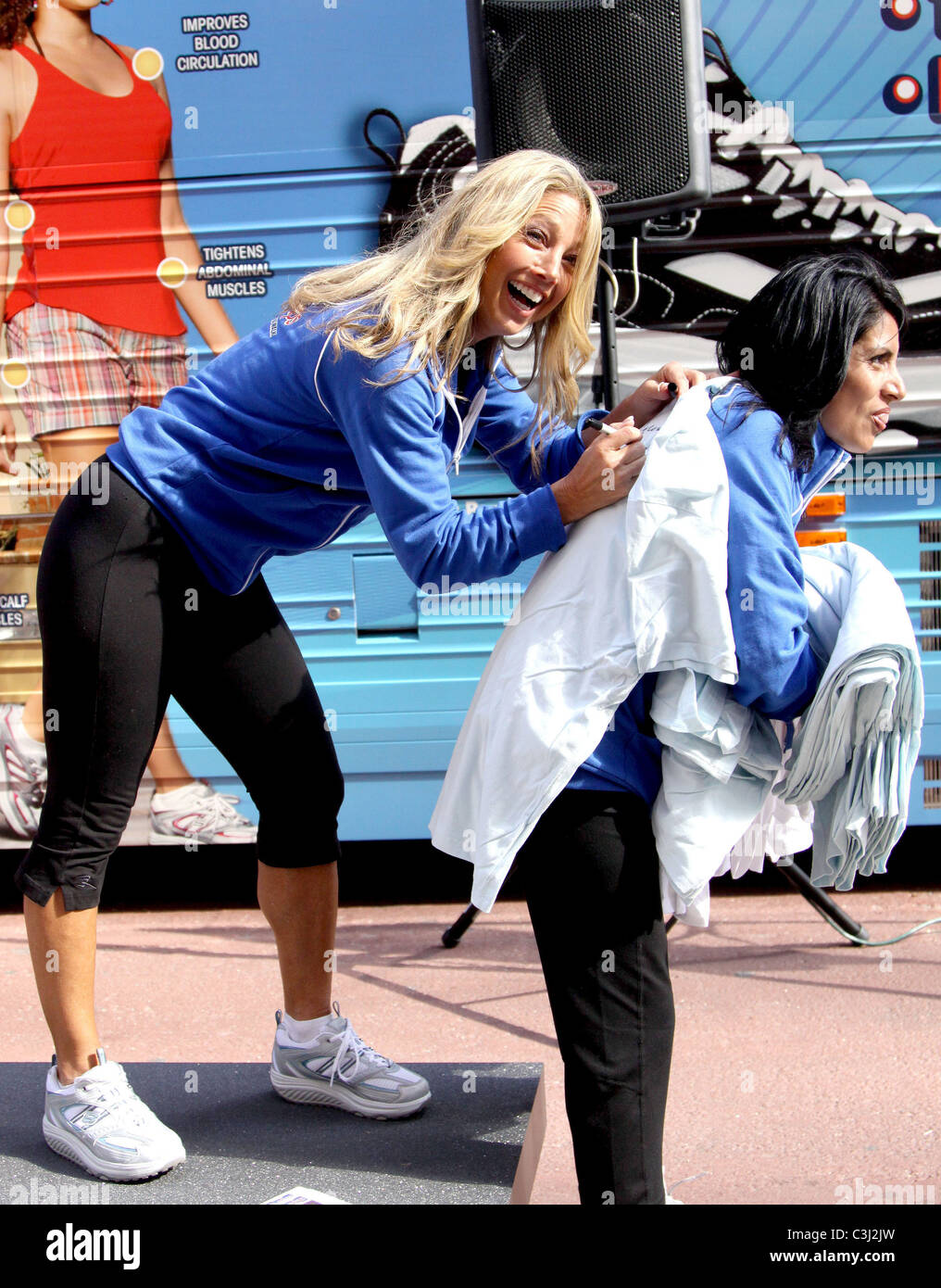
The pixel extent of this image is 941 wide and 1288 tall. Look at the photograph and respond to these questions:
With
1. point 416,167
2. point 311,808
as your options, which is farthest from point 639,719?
point 416,167

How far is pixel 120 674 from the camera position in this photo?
6.39 ft

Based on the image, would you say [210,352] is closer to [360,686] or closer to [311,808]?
[360,686]

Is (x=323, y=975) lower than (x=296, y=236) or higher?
lower

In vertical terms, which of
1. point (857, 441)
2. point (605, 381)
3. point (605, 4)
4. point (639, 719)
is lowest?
point (639, 719)

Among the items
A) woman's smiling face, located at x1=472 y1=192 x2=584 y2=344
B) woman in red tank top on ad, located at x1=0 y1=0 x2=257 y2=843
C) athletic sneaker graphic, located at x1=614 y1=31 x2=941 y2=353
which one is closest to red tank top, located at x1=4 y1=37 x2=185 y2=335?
woman in red tank top on ad, located at x1=0 y1=0 x2=257 y2=843

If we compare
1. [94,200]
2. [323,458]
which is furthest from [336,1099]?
[94,200]

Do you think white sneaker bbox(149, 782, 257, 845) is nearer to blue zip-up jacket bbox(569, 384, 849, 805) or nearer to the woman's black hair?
blue zip-up jacket bbox(569, 384, 849, 805)

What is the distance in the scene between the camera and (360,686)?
13.5ft

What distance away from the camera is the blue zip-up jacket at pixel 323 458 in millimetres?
1710

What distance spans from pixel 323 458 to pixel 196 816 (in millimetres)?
2558

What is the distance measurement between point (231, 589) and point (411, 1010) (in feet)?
5.87

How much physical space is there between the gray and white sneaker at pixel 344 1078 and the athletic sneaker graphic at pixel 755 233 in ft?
8.52

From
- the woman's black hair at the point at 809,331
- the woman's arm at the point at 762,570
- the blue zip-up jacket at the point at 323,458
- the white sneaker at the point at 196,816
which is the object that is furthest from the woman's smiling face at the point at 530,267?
the white sneaker at the point at 196,816

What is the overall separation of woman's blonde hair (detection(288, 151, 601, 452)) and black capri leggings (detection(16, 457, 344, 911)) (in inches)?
18.6
